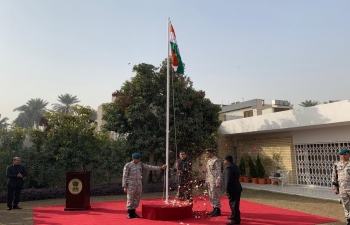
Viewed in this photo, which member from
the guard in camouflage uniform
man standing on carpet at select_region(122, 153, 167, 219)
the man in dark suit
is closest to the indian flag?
man standing on carpet at select_region(122, 153, 167, 219)

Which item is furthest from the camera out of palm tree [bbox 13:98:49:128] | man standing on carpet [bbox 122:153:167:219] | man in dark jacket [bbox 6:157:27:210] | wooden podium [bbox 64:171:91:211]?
palm tree [bbox 13:98:49:128]

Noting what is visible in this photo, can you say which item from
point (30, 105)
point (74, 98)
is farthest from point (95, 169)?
point (30, 105)

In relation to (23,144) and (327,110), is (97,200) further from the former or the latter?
(327,110)

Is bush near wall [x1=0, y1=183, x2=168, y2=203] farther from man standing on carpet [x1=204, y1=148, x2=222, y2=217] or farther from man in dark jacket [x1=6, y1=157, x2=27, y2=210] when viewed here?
man standing on carpet [x1=204, y1=148, x2=222, y2=217]

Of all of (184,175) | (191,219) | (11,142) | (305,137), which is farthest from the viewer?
(305,137)

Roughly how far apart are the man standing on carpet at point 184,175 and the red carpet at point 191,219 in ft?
1.31

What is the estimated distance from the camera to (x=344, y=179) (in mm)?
5305

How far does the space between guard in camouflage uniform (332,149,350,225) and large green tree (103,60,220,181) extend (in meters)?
6.02

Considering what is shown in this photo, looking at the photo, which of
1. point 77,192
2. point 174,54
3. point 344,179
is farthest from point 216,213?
point 174,54

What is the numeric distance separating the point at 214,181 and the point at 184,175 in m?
1.04

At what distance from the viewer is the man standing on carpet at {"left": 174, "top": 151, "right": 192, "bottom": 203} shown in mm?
7327

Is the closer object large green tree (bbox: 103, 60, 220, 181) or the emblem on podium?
the emblem on podium

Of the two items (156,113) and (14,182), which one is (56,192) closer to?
(14,182)

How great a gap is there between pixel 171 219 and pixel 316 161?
7837 millimetres
